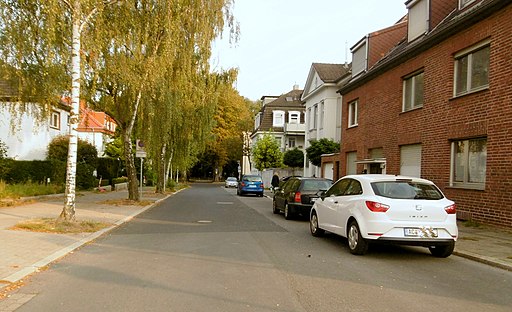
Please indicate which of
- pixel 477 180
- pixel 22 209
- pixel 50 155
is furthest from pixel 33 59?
pixel 50 155

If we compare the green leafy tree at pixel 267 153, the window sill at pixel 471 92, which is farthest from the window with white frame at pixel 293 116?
the window sill at pixel 471 92

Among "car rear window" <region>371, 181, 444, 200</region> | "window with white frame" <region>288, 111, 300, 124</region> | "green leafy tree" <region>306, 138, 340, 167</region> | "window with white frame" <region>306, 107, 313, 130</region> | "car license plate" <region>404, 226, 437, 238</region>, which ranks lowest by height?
"car license plate" <region>404, 226, 437, 238</region>

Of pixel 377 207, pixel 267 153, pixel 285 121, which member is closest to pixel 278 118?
pixel 285 121

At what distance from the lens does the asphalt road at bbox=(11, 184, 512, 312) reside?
17.2ft

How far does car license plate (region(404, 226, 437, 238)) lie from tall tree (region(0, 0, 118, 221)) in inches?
313

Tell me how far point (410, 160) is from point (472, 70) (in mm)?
4567

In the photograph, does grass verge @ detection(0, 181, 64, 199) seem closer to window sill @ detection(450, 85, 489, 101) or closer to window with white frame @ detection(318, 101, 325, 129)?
window sill @ detection(450, 85, 489, 101)

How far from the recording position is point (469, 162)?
13562mm

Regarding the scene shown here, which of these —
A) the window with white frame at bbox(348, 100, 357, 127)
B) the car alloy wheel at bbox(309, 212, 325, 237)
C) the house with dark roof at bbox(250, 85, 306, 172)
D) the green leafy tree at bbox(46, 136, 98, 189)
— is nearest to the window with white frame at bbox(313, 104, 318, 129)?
the window with white frame at bbox(348, 100, 357, 127)

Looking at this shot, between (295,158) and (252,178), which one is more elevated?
(295,158)

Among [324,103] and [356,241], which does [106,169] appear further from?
[356,241]

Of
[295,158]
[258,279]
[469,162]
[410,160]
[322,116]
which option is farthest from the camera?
[295,158]

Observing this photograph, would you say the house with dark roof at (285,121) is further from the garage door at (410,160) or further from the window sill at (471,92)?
the window sill at (471,92)

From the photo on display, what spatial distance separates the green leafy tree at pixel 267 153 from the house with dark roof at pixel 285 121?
2549 mm
